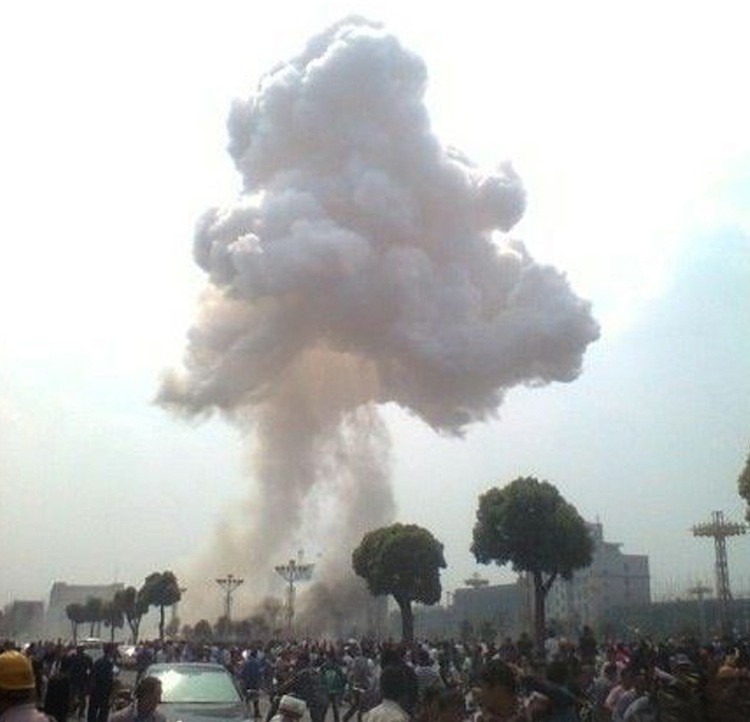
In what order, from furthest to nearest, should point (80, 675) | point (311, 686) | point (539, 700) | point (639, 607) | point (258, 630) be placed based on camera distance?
point (639, 607)
point (258, 630)
point (80, 675)
point (311, 686)
point (539, 700)

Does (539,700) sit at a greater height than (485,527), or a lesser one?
lesser

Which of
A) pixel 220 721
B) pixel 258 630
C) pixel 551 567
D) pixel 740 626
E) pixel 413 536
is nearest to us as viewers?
pixel 220 721

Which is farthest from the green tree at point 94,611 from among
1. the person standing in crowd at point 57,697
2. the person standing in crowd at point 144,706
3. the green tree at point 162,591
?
the person standing in crowd at point 144,706

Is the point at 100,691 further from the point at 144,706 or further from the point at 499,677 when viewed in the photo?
the point at 499,677

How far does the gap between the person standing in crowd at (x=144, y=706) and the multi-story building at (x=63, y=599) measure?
156790 millimetres

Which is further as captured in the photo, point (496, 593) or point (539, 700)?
point (496, 593)

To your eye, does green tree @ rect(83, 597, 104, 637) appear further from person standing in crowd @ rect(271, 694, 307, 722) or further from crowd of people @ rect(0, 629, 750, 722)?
person standing in crowd @ rect(271, 694, 307, 722)

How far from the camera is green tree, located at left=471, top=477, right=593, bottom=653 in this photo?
52.2 metres

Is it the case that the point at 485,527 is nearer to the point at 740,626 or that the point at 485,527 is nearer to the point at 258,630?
the point at 258,630

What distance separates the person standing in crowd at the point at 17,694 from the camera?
17.4 ft

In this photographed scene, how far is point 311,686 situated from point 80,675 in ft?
20.7

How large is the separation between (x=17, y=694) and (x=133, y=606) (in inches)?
3849

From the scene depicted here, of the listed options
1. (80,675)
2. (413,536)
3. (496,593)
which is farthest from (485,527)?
(496,593)

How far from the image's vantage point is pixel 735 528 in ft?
289
